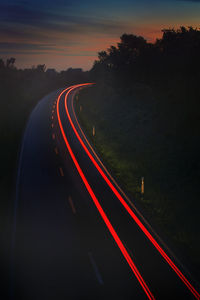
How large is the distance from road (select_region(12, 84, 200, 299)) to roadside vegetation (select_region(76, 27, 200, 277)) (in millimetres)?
1318

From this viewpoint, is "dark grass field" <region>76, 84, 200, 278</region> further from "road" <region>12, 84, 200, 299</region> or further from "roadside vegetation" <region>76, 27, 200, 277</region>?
"road" <region>12, 84, 200, 299</region>

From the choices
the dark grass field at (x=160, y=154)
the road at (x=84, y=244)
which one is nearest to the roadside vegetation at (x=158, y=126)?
the dark grass field at (x=160, y=154)

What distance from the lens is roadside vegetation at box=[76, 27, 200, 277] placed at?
50.2ft

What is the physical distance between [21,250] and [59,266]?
203 cm

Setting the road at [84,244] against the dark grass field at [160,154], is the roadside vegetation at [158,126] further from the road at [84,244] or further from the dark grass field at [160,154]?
the road at [84,244]

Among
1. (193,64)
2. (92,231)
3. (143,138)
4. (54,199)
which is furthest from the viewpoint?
(193,64)

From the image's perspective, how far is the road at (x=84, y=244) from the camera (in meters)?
9.30

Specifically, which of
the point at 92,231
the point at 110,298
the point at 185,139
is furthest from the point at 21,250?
the point at 185,139

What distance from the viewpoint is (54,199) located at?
15945 millimetres

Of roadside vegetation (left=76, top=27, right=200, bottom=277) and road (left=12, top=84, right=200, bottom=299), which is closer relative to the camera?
road (left=12, top=84, right=200, bottom=299)

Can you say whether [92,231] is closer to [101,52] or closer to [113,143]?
[113,143]

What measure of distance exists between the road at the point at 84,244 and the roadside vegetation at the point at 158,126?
1.32 metres

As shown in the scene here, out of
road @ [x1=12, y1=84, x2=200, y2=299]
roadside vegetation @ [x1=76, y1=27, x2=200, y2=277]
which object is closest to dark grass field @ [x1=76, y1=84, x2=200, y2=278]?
roadside vegetation @ [x1=76, y1=27, x2=200, y2=277]

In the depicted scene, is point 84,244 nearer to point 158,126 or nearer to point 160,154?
point 160,154
